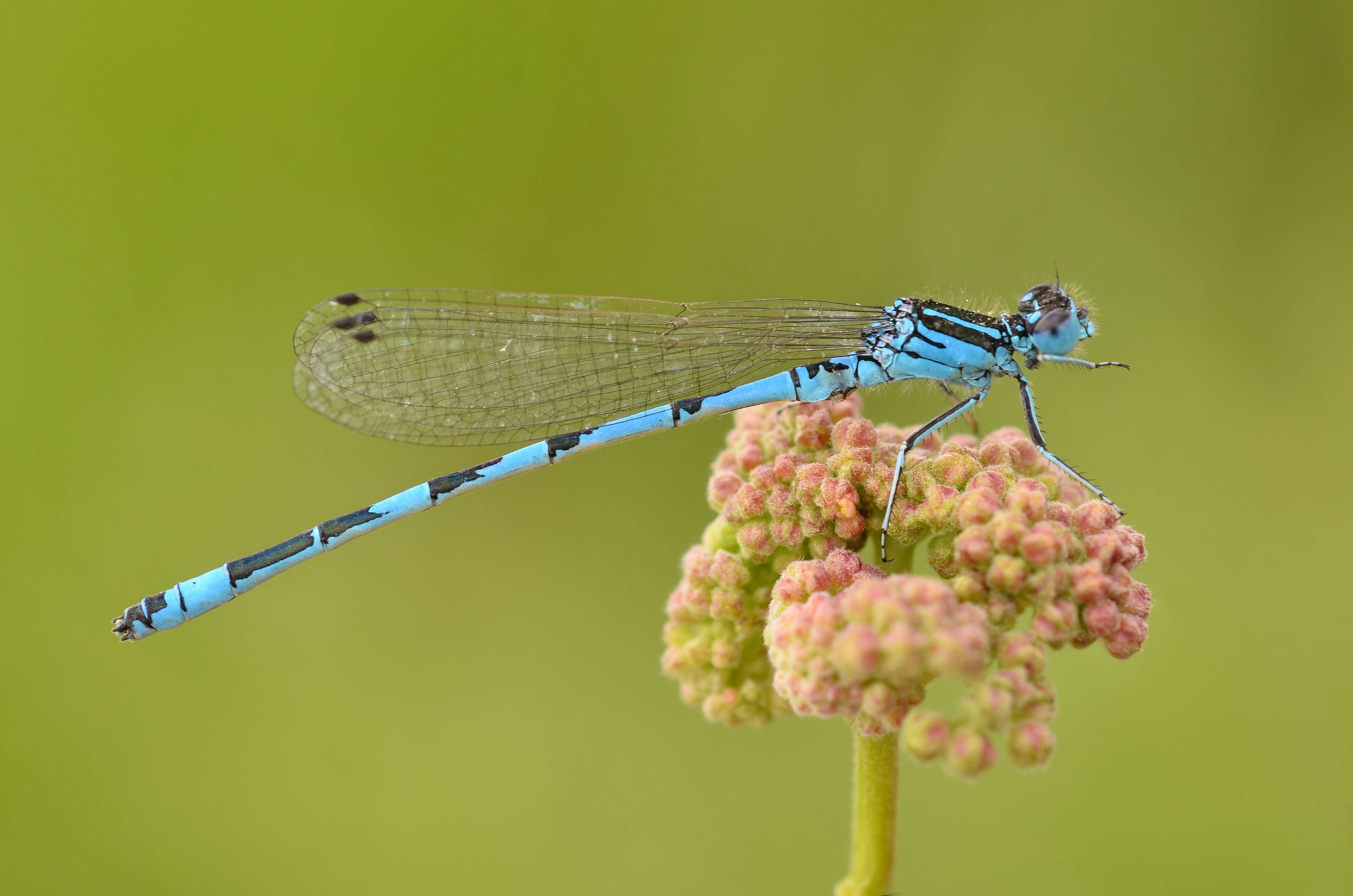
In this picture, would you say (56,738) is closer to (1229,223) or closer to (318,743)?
(318,743)

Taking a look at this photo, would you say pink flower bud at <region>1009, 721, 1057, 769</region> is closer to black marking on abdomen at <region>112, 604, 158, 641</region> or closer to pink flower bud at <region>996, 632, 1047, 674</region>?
pink flower bud at <region>996, 632, 1047, 674</region>

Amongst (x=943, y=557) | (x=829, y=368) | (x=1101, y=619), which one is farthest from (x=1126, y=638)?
(x=829, y=368)

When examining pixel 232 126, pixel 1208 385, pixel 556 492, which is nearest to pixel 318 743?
pixel 556 492

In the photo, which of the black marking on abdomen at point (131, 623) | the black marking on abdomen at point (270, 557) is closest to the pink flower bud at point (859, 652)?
the black marking on abdomen at point (270, 557)

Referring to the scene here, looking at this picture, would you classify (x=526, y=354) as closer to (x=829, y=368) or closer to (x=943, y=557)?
(x=829, y=368)

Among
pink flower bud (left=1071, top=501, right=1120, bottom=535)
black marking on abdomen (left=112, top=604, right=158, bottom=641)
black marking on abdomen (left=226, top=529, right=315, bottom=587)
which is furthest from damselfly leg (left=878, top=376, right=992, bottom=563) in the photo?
black marking on abdomen (left=112, top=604, right=158, bottom=641)
